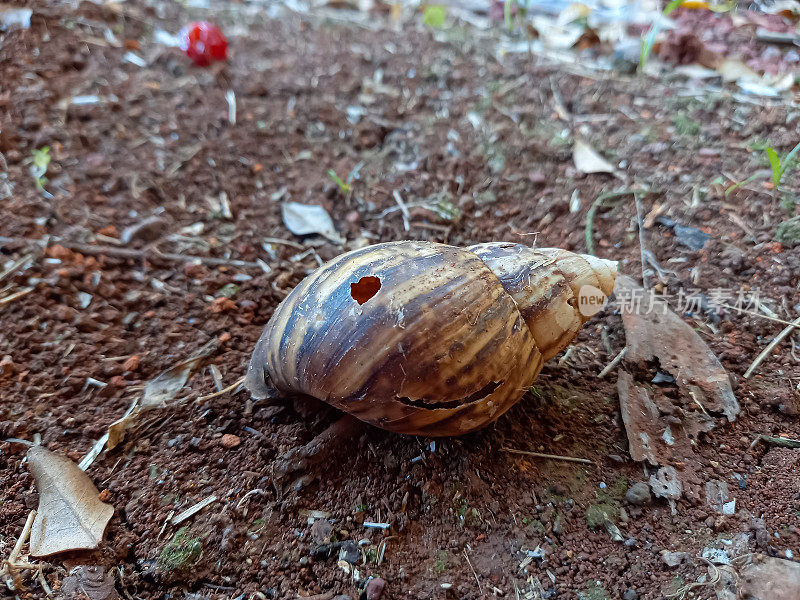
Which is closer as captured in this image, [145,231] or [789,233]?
[789,233]

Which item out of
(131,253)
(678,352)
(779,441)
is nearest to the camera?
(779,441)

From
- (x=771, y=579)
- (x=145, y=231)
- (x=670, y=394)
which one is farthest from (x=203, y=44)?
(x=771, y=579)

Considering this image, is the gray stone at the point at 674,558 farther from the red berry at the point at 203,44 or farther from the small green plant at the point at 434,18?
the small green plant at the point at 434,18

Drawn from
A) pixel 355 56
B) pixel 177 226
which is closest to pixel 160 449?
pixel 177 226

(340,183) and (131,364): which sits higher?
(340,183)

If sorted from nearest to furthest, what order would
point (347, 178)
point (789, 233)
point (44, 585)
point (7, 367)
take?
point (44, 585) → point (7, 367) → point (789, 233) → point (347, 178)

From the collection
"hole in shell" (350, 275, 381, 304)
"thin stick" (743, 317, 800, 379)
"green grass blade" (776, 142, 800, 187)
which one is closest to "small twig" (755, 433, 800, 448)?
"thin stick" (743, 317, 800, 379)

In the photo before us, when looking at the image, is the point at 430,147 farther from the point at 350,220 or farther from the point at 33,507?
the point at 33,507

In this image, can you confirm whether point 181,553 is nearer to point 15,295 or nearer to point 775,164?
point 15,295
